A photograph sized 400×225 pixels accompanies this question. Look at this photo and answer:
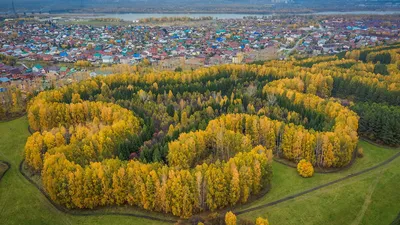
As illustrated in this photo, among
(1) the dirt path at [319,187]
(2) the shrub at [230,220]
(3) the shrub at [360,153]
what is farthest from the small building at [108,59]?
(2) the shrub at [230,220]

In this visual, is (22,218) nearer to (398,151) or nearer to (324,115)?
(324,115)

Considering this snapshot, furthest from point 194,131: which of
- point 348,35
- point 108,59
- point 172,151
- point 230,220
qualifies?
point 348,35

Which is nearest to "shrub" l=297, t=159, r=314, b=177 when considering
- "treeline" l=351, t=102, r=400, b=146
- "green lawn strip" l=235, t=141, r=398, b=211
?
"green lawn strip" l=235, t=141, r=398, b=211

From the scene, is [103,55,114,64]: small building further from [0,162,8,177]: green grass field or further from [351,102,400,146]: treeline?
[351,102,400,146]: treeline

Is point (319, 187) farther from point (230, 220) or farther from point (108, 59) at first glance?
point (108, 59)

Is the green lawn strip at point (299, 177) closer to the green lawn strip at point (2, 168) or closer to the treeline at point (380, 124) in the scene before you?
the treeline at point (380, 124)

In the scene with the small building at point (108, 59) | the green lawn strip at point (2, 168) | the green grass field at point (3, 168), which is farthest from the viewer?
the small building at point (108, 59)
